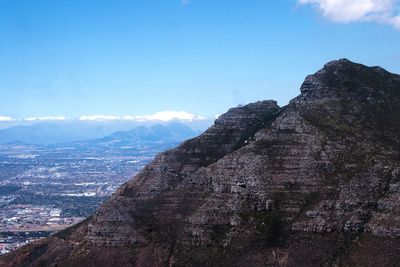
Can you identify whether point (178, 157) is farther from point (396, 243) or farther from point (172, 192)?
point (396, 243)

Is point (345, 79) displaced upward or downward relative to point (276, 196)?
upward

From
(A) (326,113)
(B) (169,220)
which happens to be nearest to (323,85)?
(A) (326,113)

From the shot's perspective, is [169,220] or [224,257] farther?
[169,220]

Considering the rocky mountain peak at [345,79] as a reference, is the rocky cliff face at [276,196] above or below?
below

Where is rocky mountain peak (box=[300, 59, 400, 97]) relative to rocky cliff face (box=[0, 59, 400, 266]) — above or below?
above

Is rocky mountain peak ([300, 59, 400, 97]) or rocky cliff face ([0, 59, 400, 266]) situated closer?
rocky cliff face ([0, 59, 400, 266])

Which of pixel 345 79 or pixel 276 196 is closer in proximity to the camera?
pixel 276 196

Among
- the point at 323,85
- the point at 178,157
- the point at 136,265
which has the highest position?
the point at 323,85

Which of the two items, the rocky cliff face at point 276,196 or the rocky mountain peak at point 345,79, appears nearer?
the rocky cliff face at point 276,196
